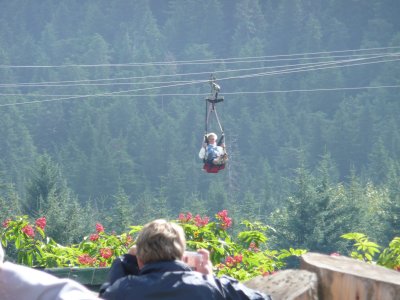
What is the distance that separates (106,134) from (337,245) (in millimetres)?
47476

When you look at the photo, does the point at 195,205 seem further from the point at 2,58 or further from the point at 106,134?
the point at 2,58

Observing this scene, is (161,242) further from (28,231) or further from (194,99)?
(194,99)

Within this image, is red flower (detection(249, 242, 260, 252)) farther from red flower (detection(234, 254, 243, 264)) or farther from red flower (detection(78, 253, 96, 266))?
red flower (detection(78, 253, 96, 266))

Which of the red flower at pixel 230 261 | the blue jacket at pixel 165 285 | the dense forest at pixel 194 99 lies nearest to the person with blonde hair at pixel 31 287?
the blue jacket at pixel 165 285

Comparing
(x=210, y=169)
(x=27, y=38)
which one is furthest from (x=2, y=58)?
→ (x=210, y=169)

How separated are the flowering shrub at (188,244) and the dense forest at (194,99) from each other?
1891 inches

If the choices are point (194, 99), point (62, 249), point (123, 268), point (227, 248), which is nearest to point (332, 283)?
point (123, 268)

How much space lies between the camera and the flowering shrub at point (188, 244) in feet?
17.1

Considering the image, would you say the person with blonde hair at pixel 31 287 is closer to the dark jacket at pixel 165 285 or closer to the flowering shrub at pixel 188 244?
the dark jacket at pixel 165 285

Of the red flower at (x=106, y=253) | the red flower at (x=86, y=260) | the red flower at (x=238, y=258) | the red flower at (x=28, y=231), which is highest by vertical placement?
the red flower at (x=28, y=231)

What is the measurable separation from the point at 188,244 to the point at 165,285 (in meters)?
2.32

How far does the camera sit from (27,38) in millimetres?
107812

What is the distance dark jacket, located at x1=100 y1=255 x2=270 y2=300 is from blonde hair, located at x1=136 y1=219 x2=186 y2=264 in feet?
0.06

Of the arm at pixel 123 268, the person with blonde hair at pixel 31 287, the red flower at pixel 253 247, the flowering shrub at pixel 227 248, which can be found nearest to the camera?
the person with blonde hair at pixel 31 287
